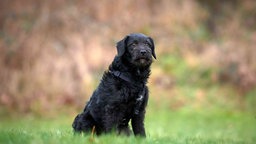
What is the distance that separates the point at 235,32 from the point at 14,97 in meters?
12.5

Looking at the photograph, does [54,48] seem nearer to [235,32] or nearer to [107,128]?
[235,32]

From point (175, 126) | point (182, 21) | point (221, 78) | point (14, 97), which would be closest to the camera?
point (175, 126)

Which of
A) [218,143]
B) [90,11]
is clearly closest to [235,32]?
[90,11]

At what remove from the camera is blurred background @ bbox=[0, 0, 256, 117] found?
23584 millimetres

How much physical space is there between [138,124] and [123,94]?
655 mm

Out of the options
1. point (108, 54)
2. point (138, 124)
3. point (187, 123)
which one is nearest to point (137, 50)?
point (138, 124)

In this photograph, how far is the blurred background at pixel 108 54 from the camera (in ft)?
77.4

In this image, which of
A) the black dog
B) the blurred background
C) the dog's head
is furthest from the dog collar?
the blurred background

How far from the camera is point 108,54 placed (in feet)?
83.7

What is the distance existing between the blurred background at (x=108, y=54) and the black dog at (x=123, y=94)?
13.7 m

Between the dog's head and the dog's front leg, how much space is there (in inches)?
35.6

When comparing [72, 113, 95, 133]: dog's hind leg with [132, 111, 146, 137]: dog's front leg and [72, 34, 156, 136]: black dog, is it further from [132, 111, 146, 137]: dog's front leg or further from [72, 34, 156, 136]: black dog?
[132, 111, 146, 137]: dog's front leg

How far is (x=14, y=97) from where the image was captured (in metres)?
23.1

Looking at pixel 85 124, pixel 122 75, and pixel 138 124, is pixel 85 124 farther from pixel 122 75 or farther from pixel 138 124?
pixel 122 75
